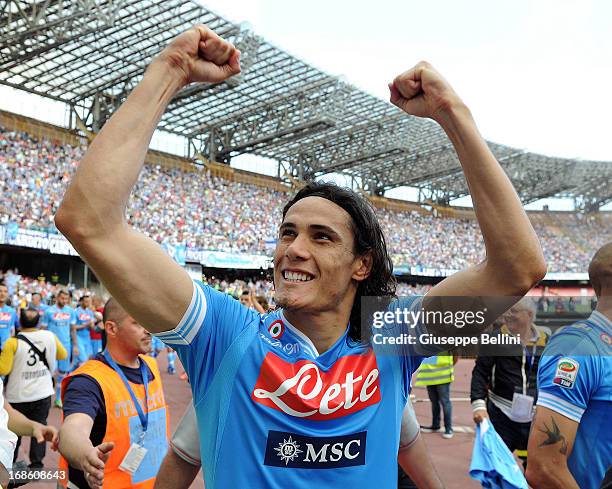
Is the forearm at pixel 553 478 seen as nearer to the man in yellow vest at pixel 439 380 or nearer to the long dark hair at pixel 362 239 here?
the long dark hair at pixel 362 239

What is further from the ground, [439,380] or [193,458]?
[193,458]

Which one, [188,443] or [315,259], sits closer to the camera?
[315,259]

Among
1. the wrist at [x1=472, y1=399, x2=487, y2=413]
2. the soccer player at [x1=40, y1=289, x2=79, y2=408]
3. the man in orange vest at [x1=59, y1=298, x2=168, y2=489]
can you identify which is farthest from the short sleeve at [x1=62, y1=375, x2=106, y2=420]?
the soccer player at [x1=40, y1=289, x2=79, y2=408]

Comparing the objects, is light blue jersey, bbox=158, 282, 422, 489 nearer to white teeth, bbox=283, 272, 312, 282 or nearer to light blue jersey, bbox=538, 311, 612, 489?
white teeth, bbox=283, 272, 312, 282

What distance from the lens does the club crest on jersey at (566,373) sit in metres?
2.28

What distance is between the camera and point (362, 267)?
70.7 inches

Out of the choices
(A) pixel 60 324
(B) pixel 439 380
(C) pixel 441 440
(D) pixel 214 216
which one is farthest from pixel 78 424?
(D) pixel 214 216

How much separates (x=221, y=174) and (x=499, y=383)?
32.8 m

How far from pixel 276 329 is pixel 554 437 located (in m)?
1.34

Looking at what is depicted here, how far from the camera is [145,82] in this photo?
1407 millimetres

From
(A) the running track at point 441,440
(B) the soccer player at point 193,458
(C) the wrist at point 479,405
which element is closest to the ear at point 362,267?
(B) the soccer player at point 193,458

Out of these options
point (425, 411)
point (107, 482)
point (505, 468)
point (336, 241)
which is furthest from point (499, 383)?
point (425, 411)

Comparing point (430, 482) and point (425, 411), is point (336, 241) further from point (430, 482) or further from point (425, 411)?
point (425, 411)

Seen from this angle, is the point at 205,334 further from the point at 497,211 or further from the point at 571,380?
the point at 571,380
